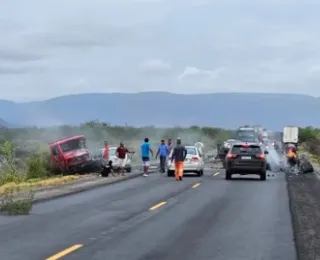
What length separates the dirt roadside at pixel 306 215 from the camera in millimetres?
14352

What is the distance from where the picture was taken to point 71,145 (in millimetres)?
41906

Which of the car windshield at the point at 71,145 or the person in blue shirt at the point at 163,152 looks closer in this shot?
the car windshield at the point at 71,145

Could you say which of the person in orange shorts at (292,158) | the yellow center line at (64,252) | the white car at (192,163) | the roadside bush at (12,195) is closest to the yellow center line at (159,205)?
the roadside bush at (12,195)

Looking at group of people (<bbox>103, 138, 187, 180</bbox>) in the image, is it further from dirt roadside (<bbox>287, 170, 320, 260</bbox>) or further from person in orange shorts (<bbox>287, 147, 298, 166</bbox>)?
person in orange shorts (<bbox>287, 147, 298, 166</bbox>)

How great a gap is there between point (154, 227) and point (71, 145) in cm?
2494

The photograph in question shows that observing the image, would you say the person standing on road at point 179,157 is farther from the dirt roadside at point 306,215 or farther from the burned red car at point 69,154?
the burned red car at point 69,154

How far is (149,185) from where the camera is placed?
3297 centimetres

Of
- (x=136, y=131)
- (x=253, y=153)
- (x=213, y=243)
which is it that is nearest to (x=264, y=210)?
(x=213, y=243)

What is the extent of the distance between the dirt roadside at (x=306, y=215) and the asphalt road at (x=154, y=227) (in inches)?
9.1

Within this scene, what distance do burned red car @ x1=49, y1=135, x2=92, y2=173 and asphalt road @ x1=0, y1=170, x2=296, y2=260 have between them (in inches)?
517

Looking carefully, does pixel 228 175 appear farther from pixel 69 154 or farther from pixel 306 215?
pixel 306 215

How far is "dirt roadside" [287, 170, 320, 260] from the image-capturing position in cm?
1435

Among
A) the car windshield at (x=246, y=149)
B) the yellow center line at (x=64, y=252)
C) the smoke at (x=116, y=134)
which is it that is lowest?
the yellow center line at (x=64, y=252)

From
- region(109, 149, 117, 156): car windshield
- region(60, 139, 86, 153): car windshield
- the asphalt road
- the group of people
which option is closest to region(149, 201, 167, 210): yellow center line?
the asphalt road
